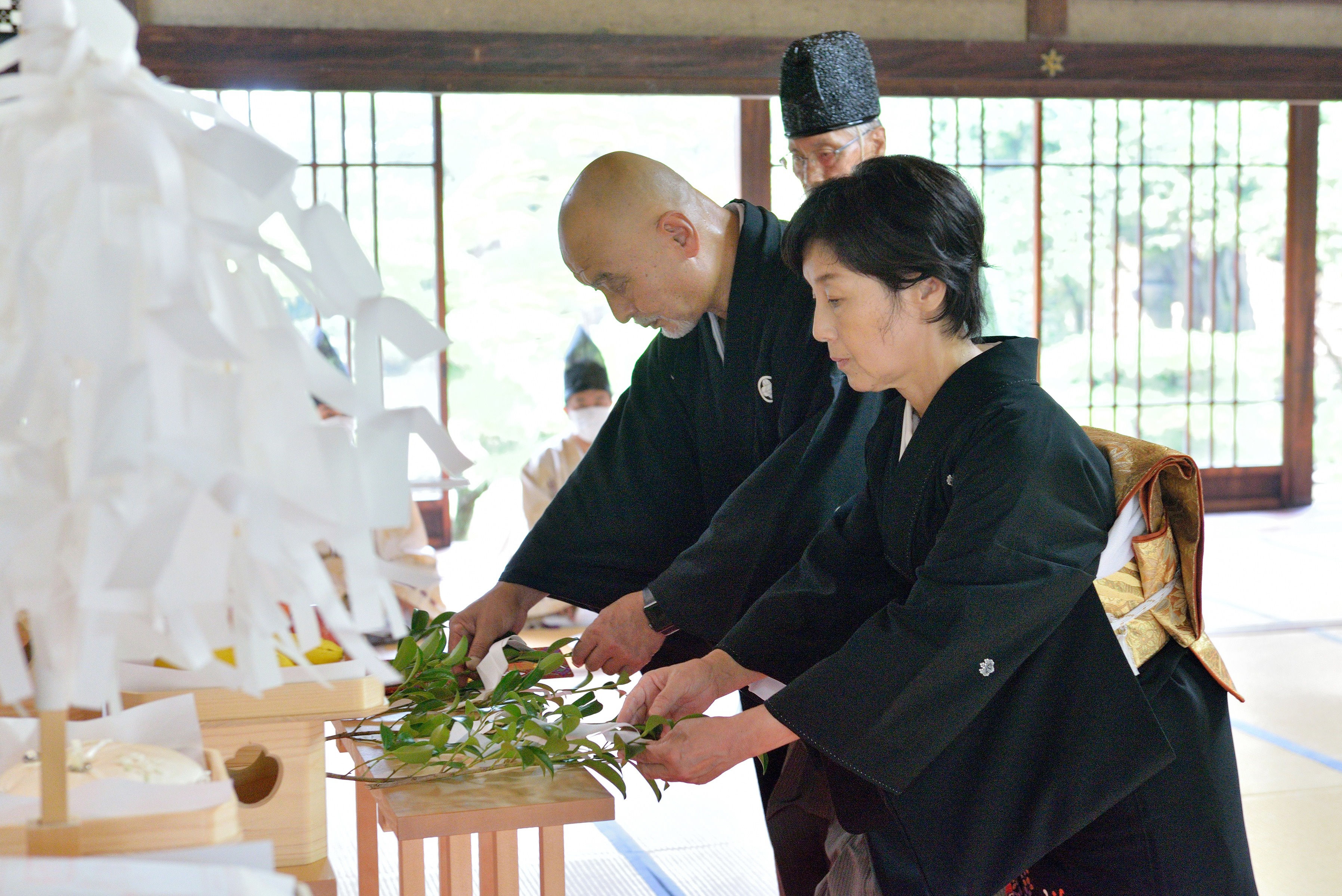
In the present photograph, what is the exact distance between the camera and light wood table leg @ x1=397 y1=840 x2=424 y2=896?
1.32m

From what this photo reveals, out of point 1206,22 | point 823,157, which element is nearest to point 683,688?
point 823,157

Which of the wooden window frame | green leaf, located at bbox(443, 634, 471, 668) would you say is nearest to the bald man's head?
green leaf, located at bbox(443, 634, 471, 668)

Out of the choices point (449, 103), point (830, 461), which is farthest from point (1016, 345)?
point (449, 103)

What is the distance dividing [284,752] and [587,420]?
456cm

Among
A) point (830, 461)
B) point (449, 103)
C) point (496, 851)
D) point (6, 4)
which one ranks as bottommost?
point (496, 851)

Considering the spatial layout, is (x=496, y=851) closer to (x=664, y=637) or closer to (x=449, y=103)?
(x=664, y=637)

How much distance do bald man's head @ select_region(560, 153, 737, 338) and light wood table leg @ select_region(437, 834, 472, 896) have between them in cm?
83

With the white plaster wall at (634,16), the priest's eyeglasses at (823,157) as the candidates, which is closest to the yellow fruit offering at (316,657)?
the priest's eyeglasses at (823,157)

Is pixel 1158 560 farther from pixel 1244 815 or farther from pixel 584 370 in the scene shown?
pixel 584 370

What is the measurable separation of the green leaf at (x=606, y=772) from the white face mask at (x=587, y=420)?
436 centimetres

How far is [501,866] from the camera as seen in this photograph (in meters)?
1.37

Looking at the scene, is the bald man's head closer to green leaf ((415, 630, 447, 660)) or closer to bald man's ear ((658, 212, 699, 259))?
bald man's ear ((658, 212, 699, 259))

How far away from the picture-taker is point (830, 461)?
6.09 feet

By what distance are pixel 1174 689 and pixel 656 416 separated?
1.01 meters
